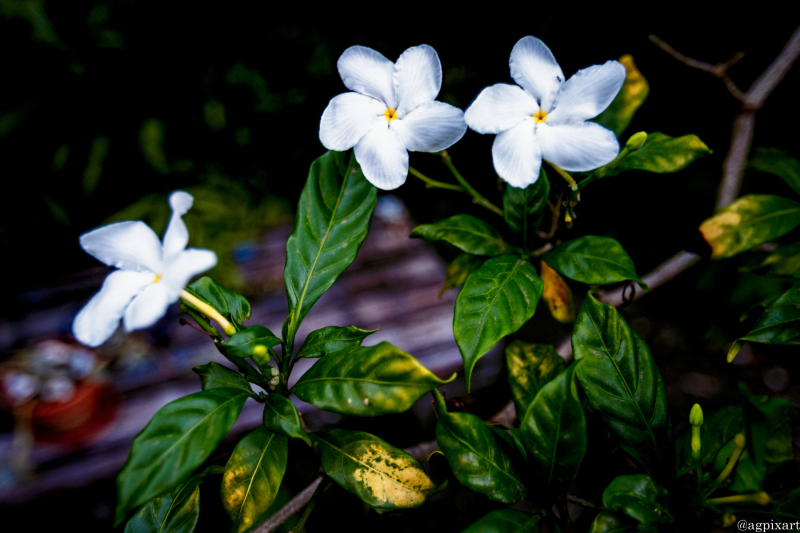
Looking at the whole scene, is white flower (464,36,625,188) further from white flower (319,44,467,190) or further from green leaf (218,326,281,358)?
green leaf (218,326,281,358)

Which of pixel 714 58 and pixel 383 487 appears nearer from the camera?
pixel 383 487

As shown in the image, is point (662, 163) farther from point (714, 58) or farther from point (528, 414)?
point (714, 58)

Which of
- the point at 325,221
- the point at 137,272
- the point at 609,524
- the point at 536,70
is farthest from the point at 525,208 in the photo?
the point at 137,272

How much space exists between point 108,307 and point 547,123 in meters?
0.53

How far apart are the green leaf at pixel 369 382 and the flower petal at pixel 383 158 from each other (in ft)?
0.63

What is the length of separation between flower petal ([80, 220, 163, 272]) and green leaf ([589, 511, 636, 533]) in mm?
574

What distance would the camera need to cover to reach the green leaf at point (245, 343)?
45 cm

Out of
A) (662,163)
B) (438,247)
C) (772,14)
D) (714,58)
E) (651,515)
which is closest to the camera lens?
(651,515)

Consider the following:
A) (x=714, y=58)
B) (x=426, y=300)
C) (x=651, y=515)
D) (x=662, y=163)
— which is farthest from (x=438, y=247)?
(x=651, y=515)

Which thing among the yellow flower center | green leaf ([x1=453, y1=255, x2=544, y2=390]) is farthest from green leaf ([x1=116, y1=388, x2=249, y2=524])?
the yellow flower center

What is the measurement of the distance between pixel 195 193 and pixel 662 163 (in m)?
2.46

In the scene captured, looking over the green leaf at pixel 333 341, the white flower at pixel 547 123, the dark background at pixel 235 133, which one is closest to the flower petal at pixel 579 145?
the white flower at pixel 547 123

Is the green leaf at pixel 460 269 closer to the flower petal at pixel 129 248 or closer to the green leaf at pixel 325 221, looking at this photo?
the green leaf at pixel 325 221

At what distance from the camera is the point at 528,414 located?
1.49 feet
